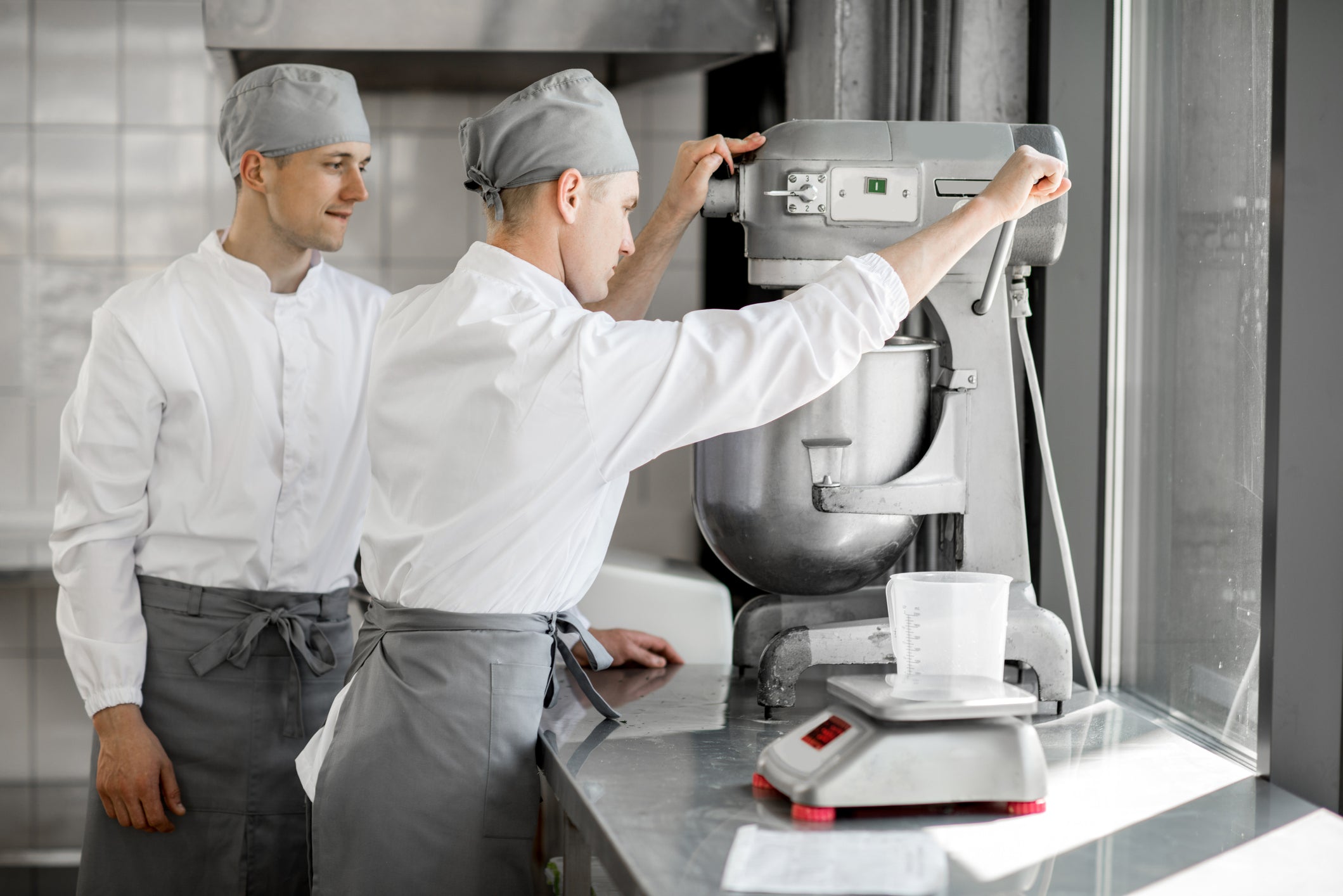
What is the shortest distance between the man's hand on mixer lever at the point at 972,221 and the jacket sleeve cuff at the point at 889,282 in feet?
0.06

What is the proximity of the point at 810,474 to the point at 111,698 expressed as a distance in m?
1.04

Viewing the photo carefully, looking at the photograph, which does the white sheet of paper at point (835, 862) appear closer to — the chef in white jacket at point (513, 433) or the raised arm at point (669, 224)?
the chef in white jacket at point (513, 433)

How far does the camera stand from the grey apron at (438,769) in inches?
49.5

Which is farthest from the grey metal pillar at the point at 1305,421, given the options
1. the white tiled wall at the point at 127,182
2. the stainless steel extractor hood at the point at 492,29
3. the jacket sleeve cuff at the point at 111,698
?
the white tiled wall at the point at 127,182

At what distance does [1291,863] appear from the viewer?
99cm

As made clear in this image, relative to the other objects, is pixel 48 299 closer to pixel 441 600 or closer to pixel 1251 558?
pixel 441 600

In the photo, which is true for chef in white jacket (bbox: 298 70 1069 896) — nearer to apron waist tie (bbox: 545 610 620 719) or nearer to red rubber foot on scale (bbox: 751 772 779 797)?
apron waist tie (bbox: 545 610 620 719)

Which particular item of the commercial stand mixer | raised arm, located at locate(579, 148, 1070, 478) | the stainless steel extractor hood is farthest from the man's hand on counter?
the stainless steel extractor hood

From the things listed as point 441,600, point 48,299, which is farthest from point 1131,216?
point 48,299

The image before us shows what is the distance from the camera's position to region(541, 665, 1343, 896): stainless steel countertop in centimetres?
96

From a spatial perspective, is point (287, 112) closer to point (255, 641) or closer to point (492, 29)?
point (492, 29)

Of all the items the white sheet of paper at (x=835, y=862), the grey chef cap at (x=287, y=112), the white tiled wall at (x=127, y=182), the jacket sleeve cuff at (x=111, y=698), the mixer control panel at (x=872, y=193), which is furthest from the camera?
the white tiled wall at (x=127, y=182)

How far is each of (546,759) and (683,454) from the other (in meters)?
1.64

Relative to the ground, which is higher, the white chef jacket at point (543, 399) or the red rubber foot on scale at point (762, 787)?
the white chef jacket at point (543, 399)
